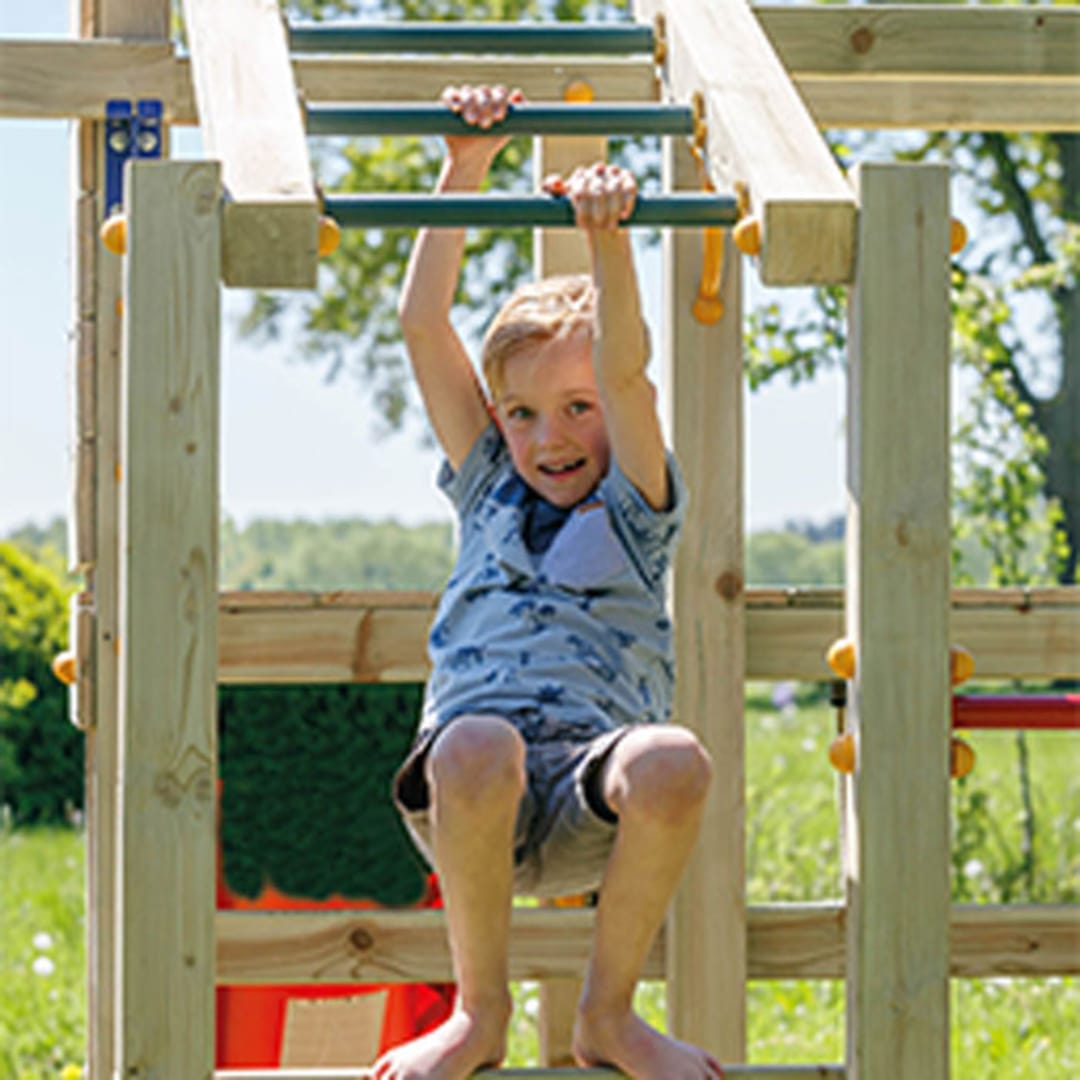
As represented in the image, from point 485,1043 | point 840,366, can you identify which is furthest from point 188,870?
point 840,366

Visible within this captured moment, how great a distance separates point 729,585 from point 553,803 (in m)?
0.90

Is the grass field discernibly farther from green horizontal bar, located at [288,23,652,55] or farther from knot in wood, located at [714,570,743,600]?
green horizontal bar, located at [288,23,652,55]

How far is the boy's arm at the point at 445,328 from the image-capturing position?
2832 mm

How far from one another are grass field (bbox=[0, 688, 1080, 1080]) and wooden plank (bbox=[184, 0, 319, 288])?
1890mm

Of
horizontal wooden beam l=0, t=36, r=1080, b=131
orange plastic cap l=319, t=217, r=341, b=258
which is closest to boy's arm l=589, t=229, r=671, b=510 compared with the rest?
orange plastic cap l=319, t=217, r=341, b=258

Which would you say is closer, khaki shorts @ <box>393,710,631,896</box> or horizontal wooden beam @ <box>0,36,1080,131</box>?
khaki shorts @ <box>393,710,631,896</box>

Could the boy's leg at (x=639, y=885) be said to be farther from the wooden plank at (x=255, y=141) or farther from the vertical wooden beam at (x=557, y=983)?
the vertical wooden beam at (x=557, y=983)

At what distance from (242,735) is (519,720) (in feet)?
6.36

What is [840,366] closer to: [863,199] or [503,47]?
[503,47]

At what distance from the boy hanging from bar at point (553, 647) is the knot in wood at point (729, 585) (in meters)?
0.55

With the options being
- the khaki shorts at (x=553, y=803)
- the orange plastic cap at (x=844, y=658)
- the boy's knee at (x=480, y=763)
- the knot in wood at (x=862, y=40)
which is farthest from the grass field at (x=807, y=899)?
the knot in wood at (x=862, y=40)

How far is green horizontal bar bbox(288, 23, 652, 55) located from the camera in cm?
305

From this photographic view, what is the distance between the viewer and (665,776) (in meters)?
2.28

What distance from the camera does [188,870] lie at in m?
2.11
